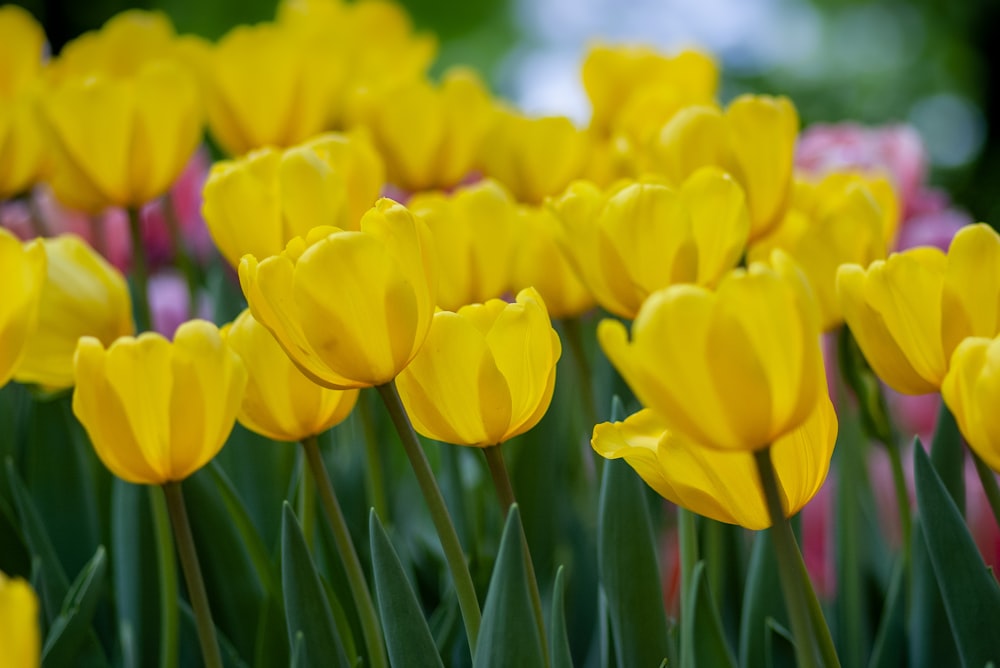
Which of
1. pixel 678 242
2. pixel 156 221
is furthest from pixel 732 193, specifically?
pixel 156 221

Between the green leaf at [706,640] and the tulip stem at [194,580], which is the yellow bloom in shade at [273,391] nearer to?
the tulip stem at [194,580]

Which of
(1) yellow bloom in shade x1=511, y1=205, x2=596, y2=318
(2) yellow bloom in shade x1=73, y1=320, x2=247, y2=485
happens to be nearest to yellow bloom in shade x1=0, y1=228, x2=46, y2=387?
(2) yellow bloom in shade x1=73, y1=320, x2=247, y2=485

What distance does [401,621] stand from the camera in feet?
1.39

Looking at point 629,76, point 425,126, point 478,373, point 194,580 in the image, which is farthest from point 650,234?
point 629,76

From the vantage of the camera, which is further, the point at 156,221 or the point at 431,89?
the point at 156,221

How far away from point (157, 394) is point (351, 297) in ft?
0.31

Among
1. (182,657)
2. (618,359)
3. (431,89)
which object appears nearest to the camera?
(618,359)

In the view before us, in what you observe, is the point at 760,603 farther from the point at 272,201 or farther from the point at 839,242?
the point at 272,201

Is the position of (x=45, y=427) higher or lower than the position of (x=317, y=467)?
lower

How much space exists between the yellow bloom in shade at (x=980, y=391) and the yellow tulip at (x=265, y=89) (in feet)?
1.82

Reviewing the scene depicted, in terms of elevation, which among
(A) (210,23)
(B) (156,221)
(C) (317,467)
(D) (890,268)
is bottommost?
(A) (210,23)

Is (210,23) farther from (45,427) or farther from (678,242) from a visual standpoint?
(678,242)

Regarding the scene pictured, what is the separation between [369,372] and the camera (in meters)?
0.39

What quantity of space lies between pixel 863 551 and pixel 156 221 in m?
0.74
